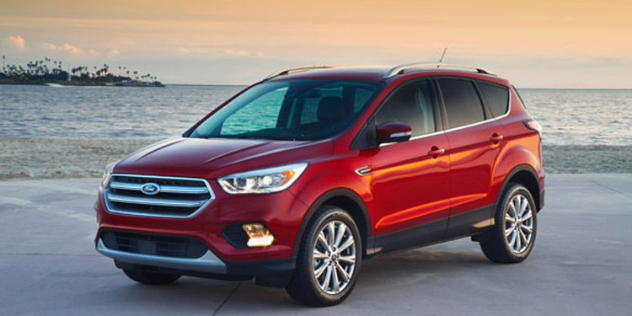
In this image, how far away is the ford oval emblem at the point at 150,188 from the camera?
21.4 feet

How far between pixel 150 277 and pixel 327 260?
1665 millimetres

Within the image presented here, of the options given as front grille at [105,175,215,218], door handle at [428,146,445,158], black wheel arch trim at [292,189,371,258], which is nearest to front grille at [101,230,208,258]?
front grille at [105,175,215,218]

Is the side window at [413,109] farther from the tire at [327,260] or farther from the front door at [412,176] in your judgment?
the tire at [327,260]

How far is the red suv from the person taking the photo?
6398 mm

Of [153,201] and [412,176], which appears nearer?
[153,201]

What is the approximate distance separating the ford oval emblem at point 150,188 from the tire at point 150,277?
1.21 m

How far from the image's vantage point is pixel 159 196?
6.54 metres

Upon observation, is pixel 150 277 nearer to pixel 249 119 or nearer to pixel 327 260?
pixel 327 260

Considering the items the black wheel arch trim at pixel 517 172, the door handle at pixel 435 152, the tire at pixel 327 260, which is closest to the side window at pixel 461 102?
the door handle at pixel 435 152

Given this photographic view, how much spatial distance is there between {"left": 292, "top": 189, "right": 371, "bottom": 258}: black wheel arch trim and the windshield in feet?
1.57

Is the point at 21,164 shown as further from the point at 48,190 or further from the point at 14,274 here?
the point at 14,274

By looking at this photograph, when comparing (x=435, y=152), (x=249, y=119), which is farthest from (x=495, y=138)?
(x=249, y=119)

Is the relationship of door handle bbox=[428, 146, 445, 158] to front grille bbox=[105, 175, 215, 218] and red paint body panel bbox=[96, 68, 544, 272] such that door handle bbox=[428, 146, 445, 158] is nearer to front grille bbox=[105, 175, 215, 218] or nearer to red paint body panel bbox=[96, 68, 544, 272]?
red paint body panel bbox=[96, 68, 544, 272]

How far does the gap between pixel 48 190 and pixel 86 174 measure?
5.00 m
